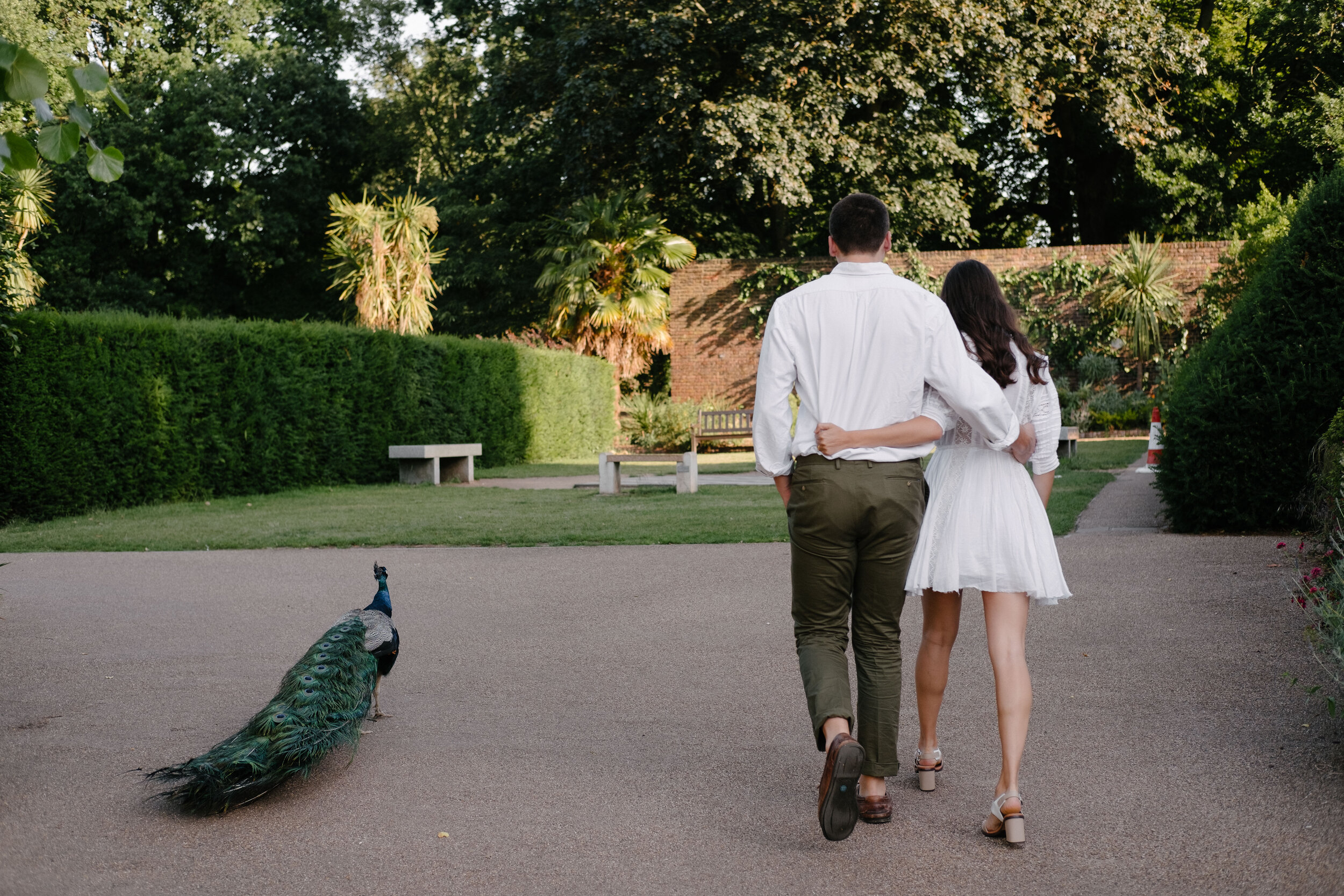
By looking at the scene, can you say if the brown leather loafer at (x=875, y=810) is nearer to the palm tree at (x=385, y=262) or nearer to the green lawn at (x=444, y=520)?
the green lawn at (x=444, y=520)

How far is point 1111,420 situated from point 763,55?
34.2 ft

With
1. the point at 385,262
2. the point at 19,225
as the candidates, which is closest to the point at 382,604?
the point at 19,225

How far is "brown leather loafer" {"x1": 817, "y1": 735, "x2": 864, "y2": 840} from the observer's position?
3189 millimetres

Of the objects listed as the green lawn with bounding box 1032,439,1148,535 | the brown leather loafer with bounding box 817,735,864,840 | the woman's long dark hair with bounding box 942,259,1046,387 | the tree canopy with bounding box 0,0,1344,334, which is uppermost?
the tree canopy with bounding box 0,0,1344,334

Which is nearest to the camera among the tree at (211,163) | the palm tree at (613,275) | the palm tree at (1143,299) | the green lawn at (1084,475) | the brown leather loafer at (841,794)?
the brown leather loafer at (841,794)

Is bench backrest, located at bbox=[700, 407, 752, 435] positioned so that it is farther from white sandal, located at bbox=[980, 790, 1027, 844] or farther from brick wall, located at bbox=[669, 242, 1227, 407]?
white sandal, located at bbox=[980, 790, 1027, 844]

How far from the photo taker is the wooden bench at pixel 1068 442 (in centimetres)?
1748

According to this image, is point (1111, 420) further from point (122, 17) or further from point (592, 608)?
point (122, 17)

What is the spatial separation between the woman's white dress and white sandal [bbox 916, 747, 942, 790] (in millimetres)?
640

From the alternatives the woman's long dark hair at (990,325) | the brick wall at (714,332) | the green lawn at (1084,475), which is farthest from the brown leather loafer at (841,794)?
the brick wall at (714,332)

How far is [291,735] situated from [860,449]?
2.00 metres

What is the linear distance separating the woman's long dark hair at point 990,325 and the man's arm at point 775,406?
552 millimetres

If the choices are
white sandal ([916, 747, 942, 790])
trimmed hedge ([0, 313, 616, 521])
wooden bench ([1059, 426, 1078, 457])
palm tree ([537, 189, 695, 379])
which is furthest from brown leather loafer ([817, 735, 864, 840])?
palm tree ([537, 189, 695, 379])

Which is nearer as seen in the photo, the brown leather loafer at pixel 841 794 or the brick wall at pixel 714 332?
the brown leather loafer at pixel 841 794
